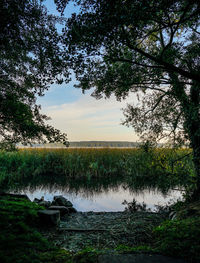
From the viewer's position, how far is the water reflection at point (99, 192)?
749 centimetres

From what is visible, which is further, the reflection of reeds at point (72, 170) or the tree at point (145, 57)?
the reflection of reeds at point (72, 170)

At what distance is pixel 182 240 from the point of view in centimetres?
272

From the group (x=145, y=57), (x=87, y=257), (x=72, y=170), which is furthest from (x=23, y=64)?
(x=72, y=170)

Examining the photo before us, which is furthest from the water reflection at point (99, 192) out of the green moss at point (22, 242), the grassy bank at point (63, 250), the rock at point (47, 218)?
the grassy bank at point (63, 250)

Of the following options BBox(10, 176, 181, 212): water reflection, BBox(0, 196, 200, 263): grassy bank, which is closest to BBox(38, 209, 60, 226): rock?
BBox(0, 196, 200, 263): grassy bank

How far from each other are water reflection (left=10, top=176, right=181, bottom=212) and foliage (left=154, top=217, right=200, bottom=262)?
3.52 metres

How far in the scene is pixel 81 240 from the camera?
3.63 meters

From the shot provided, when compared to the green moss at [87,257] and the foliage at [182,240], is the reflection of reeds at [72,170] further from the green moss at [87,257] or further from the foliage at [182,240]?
the green moss at [87,257]

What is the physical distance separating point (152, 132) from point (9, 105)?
17.0 feet

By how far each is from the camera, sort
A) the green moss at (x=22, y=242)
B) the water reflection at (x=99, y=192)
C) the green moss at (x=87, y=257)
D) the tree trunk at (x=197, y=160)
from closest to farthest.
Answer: the green moss at (x=87, y=257) < the green moss at (x=22, y=242) < the tree trunk at (x=197, y=160) < the water reflection at (x=99, y=192)

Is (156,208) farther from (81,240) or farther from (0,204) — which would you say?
(0,204)

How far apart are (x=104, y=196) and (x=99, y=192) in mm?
623

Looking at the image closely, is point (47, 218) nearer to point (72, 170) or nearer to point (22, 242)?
point (22, 242)

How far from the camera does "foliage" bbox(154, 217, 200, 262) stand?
93.6 inches
